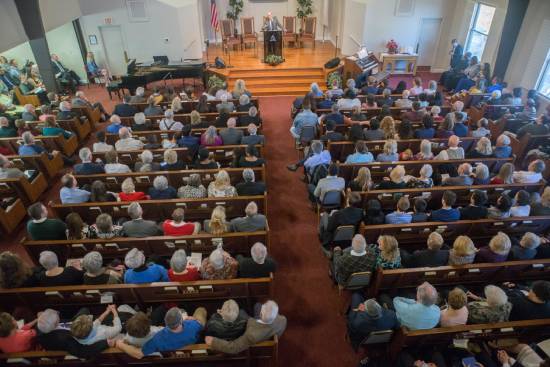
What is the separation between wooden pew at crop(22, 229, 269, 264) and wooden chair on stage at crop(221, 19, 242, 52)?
10.5 meters

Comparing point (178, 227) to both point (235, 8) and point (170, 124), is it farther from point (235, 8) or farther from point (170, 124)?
point (235, 8)

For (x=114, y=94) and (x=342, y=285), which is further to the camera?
(x=114, y=94)

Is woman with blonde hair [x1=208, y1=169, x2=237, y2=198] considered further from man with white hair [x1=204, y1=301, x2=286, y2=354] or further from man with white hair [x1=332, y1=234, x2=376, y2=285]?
man with white hair [x1=204, y1=301, x2=286, y2=354]

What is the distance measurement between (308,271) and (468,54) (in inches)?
393

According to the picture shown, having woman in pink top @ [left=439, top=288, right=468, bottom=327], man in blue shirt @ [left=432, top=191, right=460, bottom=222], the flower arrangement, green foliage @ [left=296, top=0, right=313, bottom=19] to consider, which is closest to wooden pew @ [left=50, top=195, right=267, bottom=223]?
man in blue shirt @ [left=432, top=191, right=460, bottom=222]

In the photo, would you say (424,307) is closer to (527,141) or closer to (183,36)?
(527,141)

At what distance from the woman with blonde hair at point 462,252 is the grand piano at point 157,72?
31.7 feet

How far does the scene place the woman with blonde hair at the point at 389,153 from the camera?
6016mm

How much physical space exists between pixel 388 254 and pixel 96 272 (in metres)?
3.19

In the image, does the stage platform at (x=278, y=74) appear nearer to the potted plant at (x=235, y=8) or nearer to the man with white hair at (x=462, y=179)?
the potted plant at (x=235, y=8)

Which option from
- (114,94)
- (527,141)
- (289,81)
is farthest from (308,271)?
(114,94)

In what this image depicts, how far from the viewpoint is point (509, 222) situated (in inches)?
186

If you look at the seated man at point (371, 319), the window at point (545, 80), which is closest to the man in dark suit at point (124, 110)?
the seated man at point (371, 319)

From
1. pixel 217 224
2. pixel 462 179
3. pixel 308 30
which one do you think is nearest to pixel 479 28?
pixel 308 30
